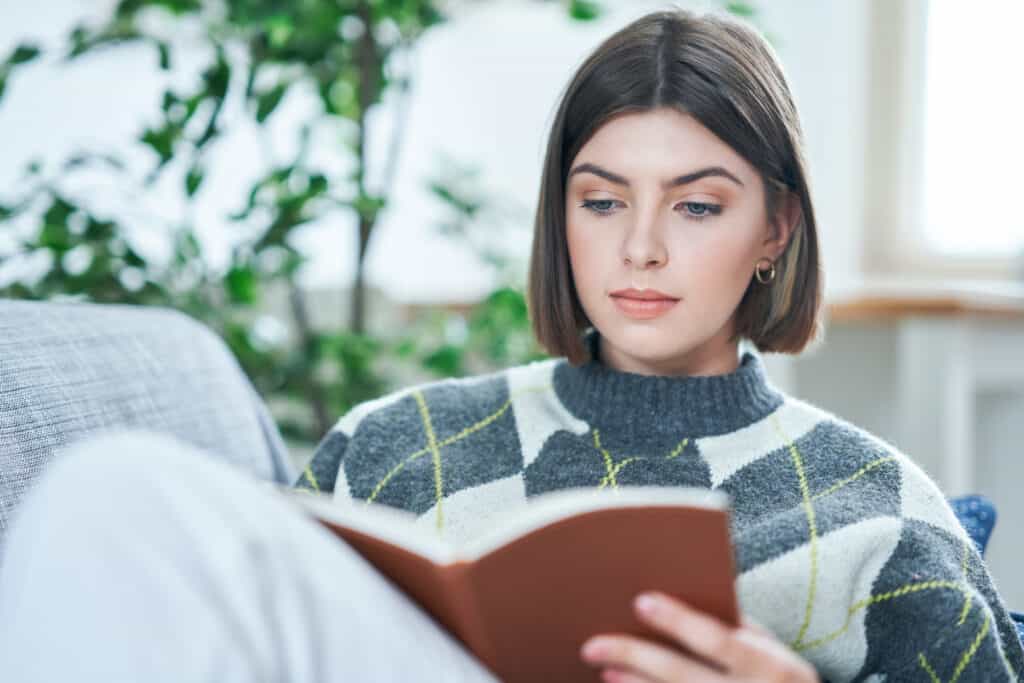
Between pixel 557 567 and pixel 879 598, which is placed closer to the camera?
pixel 557 567

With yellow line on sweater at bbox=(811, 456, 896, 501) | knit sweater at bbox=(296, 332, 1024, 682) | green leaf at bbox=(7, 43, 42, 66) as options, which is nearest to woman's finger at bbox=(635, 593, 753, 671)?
knit sweater at bbox=(296, 332, 1024, 682)

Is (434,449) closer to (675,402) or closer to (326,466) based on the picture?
(326,466)

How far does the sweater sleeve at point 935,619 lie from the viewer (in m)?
0.89

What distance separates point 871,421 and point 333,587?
7.35 feet

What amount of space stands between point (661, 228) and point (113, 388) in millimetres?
521

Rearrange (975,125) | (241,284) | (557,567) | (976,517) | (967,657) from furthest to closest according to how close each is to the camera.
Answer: (975,125)
(241,284)
(976,517)
(967,657)
(557,567)

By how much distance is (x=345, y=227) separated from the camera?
105 inches

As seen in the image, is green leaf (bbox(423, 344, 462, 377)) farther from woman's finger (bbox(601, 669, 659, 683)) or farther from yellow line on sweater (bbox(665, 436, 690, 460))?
woman's finger (bbox(601, 669, 659, 683))

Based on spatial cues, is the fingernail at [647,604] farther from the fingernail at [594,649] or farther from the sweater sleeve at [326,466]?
the sweater sleeve at [326,466]

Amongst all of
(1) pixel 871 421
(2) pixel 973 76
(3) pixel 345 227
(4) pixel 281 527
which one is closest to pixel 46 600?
(4) pixel 281 527

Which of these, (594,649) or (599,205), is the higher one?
(599,205)

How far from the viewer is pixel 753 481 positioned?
40.6 inches

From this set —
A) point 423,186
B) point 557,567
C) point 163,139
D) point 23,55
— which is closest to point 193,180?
point 163,139

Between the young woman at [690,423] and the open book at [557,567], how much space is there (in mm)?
14
